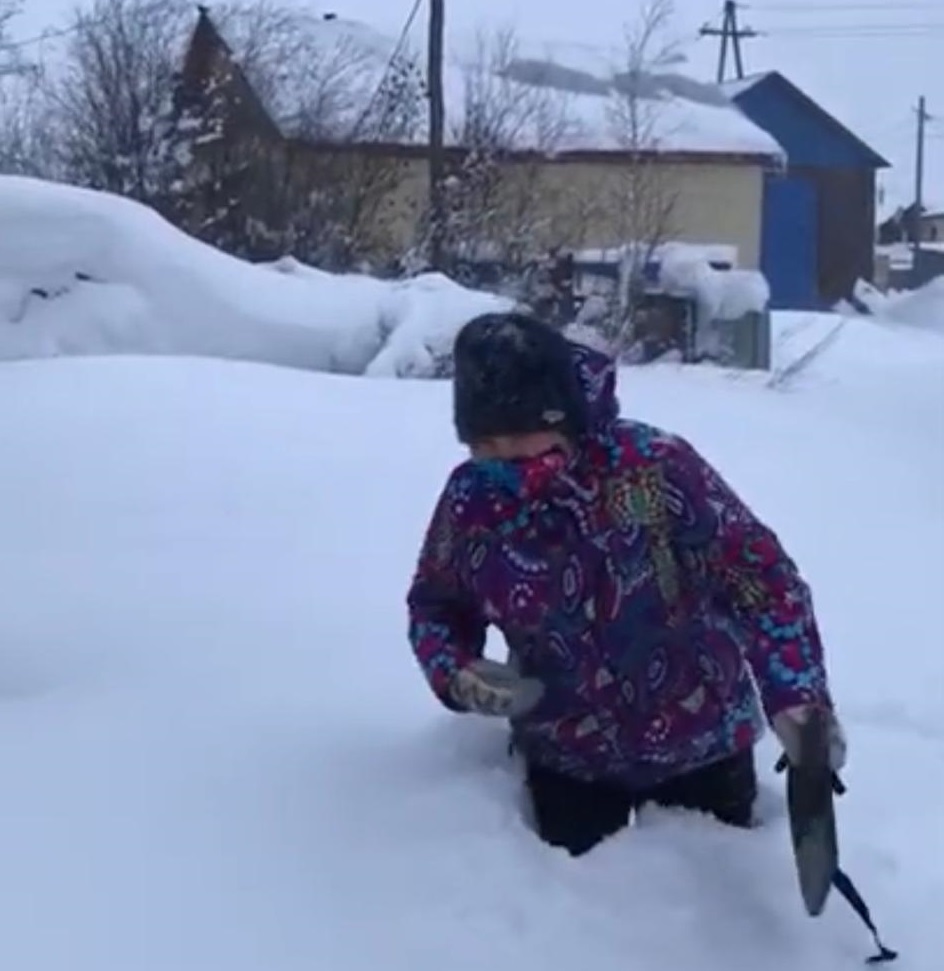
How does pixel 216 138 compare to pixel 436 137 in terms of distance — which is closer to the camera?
pixel 216 138

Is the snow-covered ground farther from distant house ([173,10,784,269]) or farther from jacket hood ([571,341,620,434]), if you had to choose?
distant house ([173,10,784,269])

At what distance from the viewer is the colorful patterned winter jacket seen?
9.76 ft

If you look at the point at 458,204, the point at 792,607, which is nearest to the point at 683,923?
the point at 792,607

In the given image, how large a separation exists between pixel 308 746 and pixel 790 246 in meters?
31.6

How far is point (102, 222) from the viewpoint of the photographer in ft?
31.2

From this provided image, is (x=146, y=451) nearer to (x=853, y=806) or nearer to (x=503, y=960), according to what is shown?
(x=853, y=806)

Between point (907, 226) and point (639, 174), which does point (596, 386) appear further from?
point (907, 226)

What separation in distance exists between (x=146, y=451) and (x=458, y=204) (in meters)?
9.77

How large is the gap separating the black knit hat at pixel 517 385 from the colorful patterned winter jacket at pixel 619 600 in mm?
40

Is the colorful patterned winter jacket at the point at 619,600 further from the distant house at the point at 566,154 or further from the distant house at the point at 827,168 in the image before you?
the distant house at the point at 827,168

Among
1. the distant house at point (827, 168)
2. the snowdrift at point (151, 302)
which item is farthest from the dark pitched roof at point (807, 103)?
the snowdrift at point (151, 302)

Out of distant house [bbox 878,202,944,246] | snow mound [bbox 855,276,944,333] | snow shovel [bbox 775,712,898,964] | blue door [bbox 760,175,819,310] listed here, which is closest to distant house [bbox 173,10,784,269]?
snow mound [bbox 855,276,944,333]

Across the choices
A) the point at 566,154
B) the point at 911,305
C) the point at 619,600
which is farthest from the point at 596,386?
the point at 911,305

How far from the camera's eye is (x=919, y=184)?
6506 centimetres
